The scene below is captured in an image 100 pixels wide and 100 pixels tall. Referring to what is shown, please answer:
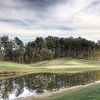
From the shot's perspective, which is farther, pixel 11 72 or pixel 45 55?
pixel 45 55

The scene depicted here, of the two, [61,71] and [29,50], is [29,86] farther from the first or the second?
[29,50]

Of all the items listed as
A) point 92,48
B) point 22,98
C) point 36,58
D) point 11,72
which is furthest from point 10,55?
point 22,98

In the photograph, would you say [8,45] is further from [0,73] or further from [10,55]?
[0,73]

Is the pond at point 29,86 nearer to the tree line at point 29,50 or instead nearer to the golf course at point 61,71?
the golf course at point 61,71

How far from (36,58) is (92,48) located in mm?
36451

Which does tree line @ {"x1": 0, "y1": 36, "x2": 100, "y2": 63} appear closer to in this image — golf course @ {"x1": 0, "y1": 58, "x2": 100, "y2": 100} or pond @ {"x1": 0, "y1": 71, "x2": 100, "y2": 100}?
golf course @ {"x1": 0, "y1": 58, "x2": 100, "y2": 100}

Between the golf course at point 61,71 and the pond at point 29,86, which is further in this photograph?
the pond at point 29,86

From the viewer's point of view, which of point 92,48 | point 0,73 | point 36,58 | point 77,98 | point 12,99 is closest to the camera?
point 77,98

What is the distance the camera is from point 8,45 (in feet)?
575

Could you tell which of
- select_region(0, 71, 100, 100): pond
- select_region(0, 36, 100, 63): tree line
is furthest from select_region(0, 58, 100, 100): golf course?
select_region(0, 36, 100, 63): tree line

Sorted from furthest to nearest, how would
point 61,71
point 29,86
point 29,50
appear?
point 29,50
point 61,71
point 29,86

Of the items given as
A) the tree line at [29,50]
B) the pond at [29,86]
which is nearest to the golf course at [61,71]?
the pond at [29,86]

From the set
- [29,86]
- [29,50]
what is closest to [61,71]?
[29,86]

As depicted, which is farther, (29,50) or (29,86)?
(29,50)
